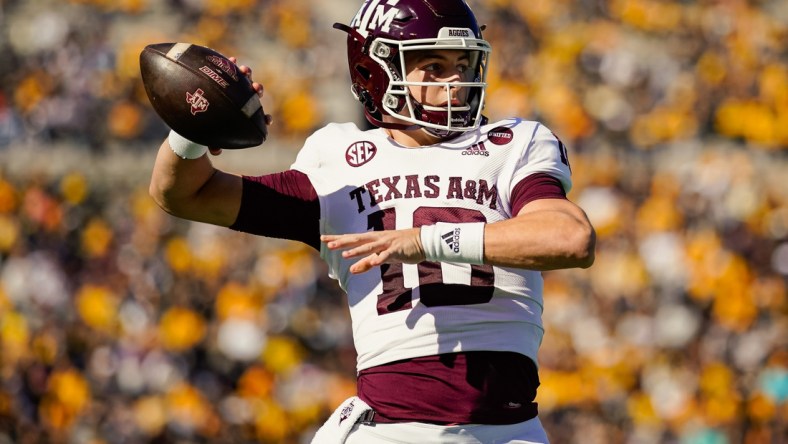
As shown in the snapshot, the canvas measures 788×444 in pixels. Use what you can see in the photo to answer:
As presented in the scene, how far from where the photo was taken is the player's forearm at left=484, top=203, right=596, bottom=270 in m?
2.83

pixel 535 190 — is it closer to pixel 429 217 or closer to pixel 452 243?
pixel 429 217

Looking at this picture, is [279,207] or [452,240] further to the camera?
[279,207]

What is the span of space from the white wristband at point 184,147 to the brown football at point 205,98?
0.04 meters

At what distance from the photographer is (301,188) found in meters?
3.36

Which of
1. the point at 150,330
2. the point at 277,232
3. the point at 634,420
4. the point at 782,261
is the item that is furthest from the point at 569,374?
the point at 277,232

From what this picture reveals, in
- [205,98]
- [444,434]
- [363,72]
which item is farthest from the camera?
[363,72]

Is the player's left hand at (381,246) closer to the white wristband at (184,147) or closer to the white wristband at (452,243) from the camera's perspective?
the white wristband at (452,243)

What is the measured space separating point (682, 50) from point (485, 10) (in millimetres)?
2061

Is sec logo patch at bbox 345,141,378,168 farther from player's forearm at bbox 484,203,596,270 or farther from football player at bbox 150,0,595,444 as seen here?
player's forearm at bbox 484,203,596,270

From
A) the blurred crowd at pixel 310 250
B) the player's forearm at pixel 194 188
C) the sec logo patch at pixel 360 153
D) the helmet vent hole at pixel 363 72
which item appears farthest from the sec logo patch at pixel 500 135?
the blurred crowd at pixel 310 250

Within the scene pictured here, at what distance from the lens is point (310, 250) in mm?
9758

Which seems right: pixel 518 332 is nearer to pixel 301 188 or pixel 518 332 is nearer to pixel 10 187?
pixel 301 188

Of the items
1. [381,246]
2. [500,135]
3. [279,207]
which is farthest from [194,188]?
[500,135]

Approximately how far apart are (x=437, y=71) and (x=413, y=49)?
0.11 meters
